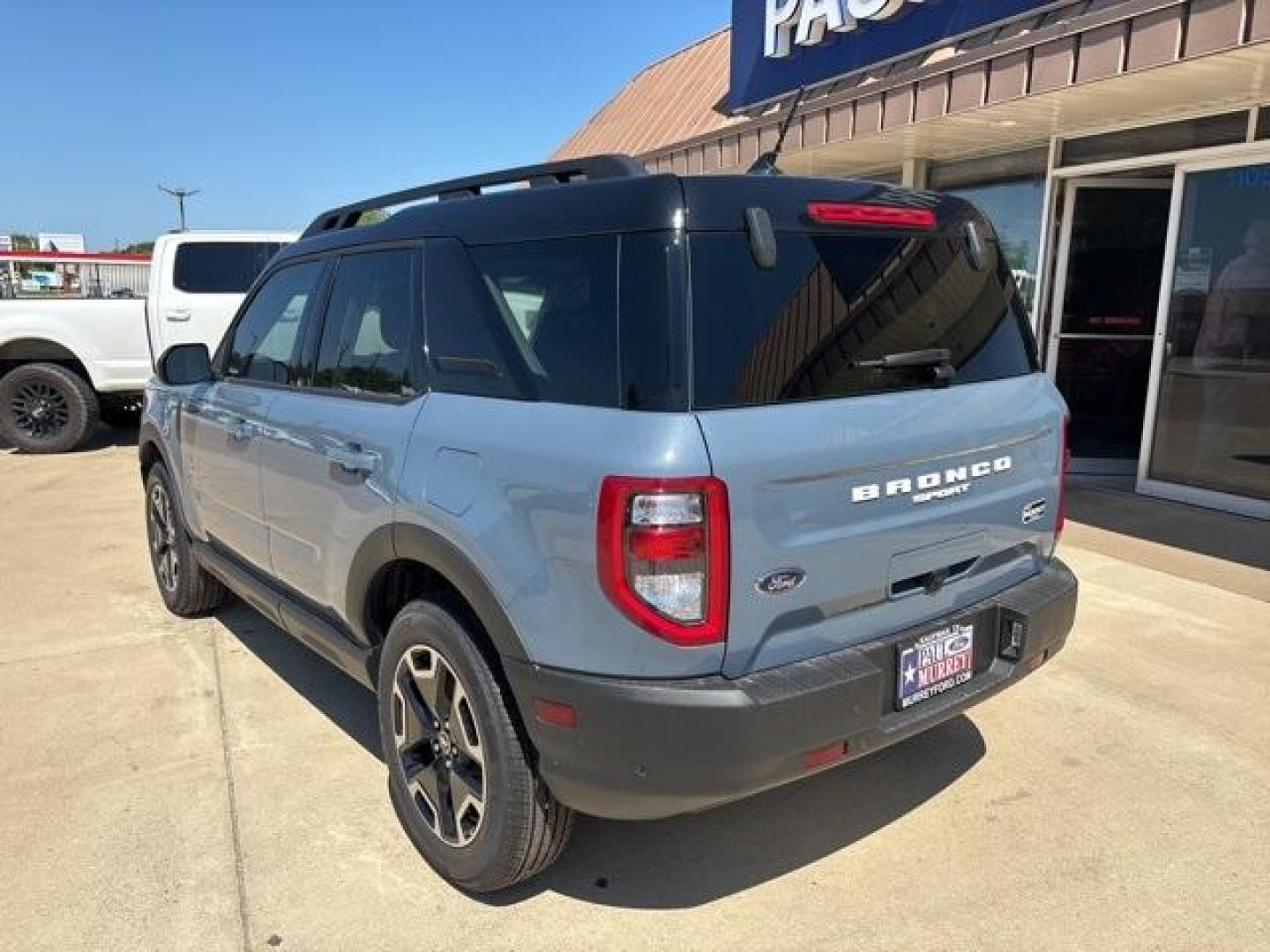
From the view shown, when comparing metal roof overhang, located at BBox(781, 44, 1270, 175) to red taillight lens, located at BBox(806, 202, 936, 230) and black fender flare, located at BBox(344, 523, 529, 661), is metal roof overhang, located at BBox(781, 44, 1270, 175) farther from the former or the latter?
black fender flare, located at BBox(344, 523, 529, 661)

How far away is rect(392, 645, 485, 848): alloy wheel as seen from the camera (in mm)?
2461

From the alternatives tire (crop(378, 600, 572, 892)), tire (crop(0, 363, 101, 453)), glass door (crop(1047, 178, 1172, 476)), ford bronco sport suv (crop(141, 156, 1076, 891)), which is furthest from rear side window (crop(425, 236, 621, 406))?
tire (crop(0, 363, 101, 453))

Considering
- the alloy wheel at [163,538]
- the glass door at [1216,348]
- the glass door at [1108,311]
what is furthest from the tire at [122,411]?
the glass door at [1216,348]

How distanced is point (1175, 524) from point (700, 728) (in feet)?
17.4

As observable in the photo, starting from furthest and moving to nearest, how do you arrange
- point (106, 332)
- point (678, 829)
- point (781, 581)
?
point (106, 332) < point (678, 829) < point (781, 581)

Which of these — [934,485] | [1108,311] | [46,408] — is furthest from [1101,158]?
[46,408]

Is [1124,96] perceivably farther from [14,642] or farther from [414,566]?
[14,642]

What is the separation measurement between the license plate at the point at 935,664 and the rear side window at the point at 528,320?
0.99 meters

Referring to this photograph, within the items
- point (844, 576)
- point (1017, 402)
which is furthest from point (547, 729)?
point (1017, 402)

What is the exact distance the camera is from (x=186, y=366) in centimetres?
394

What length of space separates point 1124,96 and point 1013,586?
4.58 meters

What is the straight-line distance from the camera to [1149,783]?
307cm

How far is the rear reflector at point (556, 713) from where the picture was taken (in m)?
2.10

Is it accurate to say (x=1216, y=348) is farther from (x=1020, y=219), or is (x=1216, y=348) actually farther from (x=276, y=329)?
(x=276, y=329)
